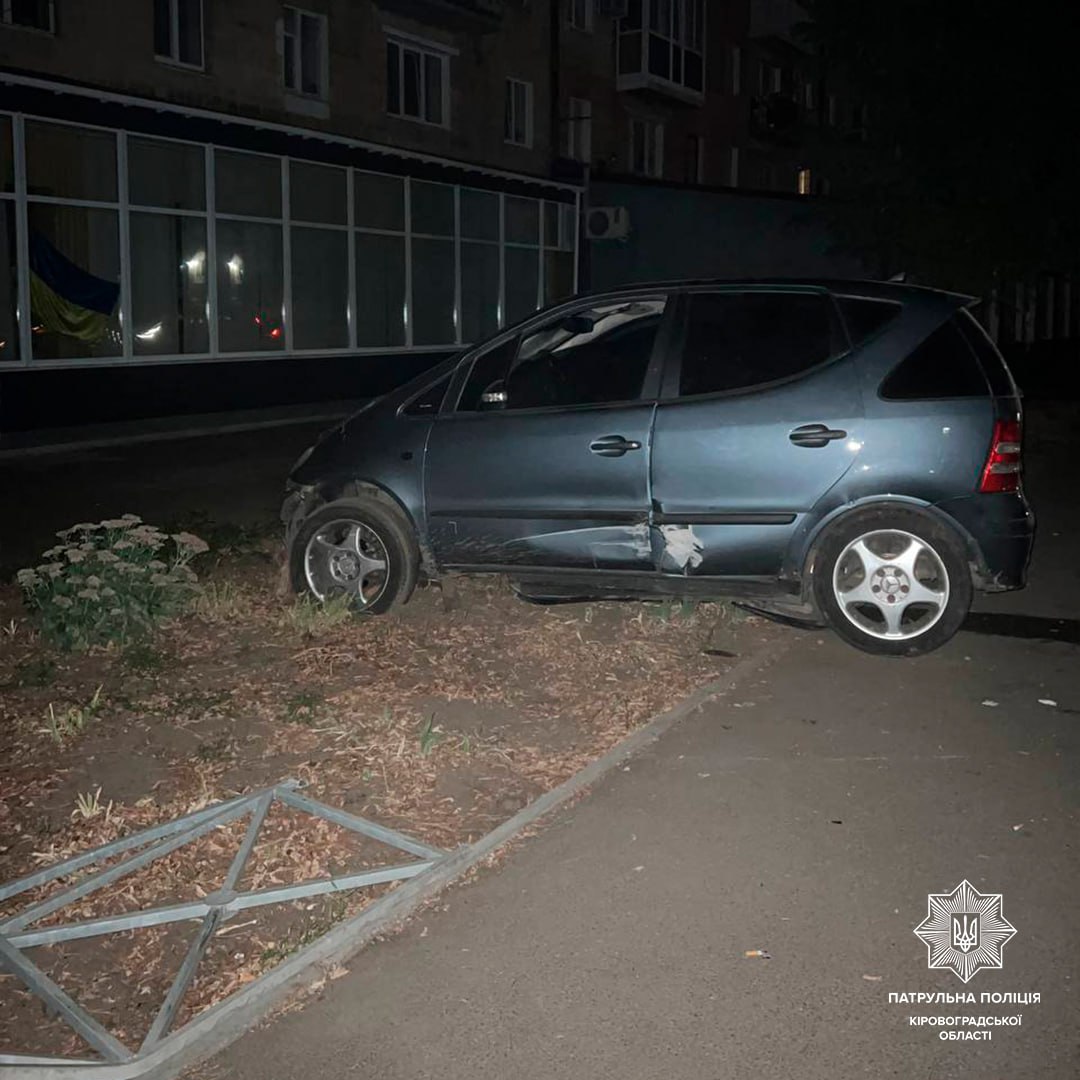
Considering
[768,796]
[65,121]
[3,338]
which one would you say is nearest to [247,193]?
[65,121]

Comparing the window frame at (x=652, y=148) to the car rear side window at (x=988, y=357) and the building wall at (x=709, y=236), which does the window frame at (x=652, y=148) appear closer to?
the building wall at (x=709, y=236)

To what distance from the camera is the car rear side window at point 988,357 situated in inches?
252

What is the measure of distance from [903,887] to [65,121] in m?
17.2

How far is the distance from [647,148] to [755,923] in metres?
32.6

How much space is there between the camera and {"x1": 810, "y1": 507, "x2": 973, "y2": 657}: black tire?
6.31m

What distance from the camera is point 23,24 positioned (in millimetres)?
17453

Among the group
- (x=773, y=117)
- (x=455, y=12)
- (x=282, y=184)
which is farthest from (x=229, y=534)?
(x=773, y=117)

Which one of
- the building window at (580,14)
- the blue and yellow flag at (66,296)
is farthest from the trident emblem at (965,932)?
the building window at (580,14)

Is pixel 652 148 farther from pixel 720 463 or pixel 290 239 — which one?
pixel 720 463

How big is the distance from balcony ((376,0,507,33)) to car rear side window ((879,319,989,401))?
19964 millimetres

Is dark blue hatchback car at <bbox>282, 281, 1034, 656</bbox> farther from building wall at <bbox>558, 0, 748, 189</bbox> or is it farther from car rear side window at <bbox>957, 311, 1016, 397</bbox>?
building wall at <bbox>558, 0, 748, 189</bbox>

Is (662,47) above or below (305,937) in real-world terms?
above

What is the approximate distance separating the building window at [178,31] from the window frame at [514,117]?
8.29m

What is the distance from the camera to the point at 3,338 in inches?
682
